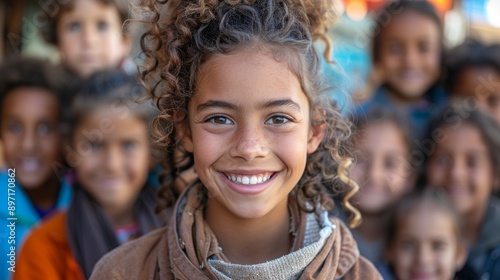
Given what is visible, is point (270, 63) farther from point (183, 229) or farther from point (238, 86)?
point (183, 229)

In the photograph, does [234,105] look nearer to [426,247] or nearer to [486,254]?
[426,247]

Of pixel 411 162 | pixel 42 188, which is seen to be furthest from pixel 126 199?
pixel 411 162

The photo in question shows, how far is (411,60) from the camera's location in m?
3.33

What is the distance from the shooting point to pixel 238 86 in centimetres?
156

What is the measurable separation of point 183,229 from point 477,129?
1.95 metres

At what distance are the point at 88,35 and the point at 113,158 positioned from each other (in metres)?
0.79

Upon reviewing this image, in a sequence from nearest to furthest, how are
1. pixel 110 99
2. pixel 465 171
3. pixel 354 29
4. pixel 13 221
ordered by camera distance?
1. pixel 13 221
2. pixel 110 99
3. pixel 465 171
4. pixel 354 29

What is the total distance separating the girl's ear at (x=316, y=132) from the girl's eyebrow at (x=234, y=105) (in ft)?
0.47

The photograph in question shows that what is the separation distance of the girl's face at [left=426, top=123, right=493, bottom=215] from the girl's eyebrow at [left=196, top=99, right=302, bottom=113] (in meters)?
1.64

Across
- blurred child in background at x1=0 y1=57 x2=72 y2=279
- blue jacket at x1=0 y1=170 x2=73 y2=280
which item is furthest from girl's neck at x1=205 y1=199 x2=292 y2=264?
blurred child in background at x1=0 y1=57 x2=72 y2=279

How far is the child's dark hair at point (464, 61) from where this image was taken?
348 centimetres

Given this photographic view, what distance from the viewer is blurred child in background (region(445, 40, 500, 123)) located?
339 cm

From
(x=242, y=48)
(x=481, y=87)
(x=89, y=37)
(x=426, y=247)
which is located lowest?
(x=426, y=247)

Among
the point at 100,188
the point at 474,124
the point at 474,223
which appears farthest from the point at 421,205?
the point at 100,188
